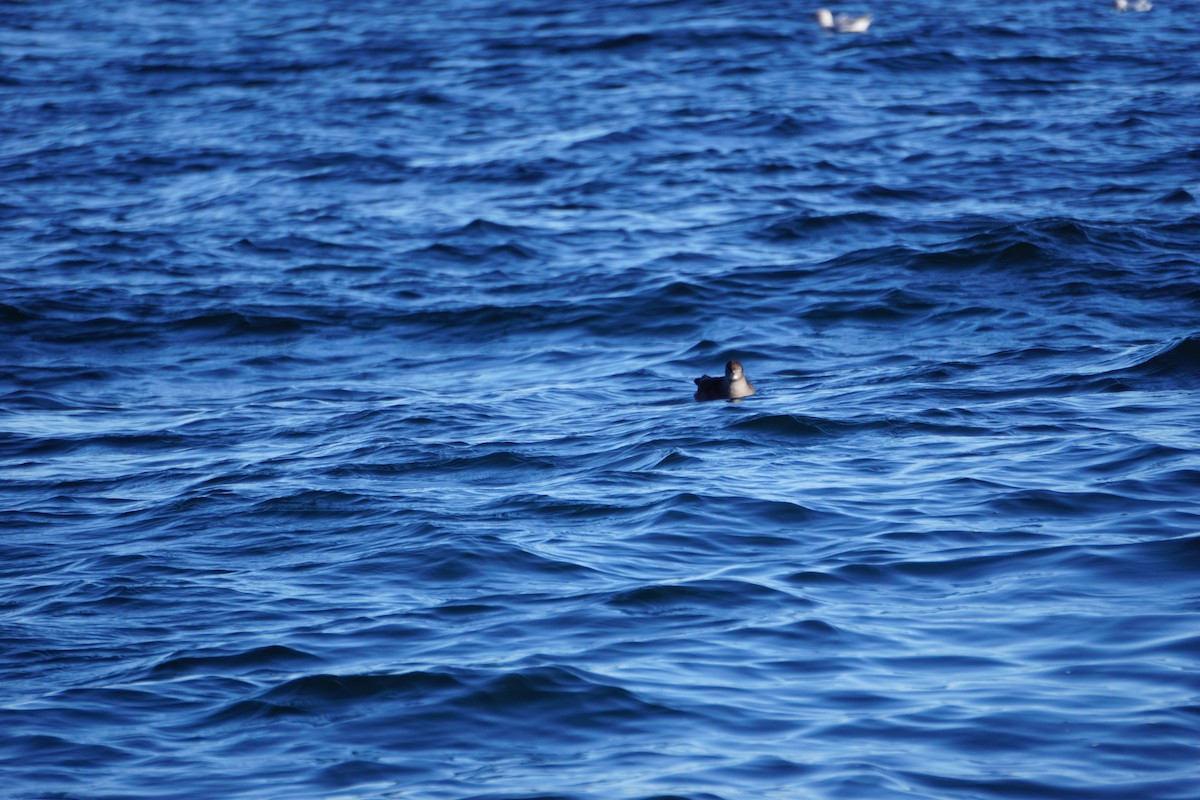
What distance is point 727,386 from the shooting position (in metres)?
→ 11.8

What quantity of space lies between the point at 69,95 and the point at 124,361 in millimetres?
13745

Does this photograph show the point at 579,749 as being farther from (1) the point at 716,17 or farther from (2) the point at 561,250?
(1) the point at 716,17

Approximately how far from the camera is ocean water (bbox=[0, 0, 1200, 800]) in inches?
260

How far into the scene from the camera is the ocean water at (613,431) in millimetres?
6613

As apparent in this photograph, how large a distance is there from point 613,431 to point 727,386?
1.03m

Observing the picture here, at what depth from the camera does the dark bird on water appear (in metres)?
11.7

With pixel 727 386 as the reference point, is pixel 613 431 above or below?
below

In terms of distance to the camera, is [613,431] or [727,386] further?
[727,386]

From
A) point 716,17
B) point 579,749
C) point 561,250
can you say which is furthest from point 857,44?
point 579,749

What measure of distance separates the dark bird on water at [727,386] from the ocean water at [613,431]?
0.52 ft

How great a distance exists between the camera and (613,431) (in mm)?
11422

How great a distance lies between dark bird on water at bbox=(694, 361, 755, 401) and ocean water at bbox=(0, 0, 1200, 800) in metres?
0.16

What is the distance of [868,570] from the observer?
27.1 ft

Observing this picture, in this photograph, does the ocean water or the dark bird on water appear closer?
the ocean water
